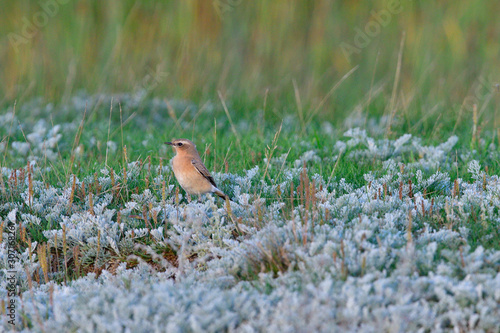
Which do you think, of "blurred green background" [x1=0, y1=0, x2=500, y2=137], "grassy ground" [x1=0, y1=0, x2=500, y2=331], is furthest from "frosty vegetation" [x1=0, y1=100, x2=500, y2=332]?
"blurred green background" [x1=0, y1=0, x2=500, y2=137]

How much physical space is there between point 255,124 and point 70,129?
2542 mm

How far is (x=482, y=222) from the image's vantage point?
4312 millimetres

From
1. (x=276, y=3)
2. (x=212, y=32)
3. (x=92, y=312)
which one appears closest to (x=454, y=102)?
(x=276, y=3)

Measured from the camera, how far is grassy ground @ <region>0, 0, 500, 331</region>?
374 centimetres

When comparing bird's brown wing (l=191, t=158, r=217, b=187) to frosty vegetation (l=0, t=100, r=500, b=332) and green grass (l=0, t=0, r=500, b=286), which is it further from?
green grass (l=0, t=0, r=500, b=286)

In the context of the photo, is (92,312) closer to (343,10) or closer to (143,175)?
(143,175)

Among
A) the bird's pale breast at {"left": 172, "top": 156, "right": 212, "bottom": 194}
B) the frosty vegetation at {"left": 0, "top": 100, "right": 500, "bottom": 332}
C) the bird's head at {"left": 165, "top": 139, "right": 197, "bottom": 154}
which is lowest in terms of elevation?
the frosty vegetation at {"left": 0, "top": 100, "right": 500, "bottom": 332}

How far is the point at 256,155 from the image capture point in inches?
261

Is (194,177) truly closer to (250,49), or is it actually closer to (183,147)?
(183,147)

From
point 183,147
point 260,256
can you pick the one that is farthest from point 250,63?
point 260,256

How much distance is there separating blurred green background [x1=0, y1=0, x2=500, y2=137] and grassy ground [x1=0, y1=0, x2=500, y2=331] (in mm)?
36

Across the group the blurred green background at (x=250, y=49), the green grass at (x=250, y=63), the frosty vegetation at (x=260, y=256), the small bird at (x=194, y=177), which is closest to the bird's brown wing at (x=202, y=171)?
the small bird at (x=194, y=177)

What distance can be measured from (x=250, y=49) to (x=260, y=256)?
7.20 m

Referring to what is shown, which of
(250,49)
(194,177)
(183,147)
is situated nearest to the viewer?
(194,177)
